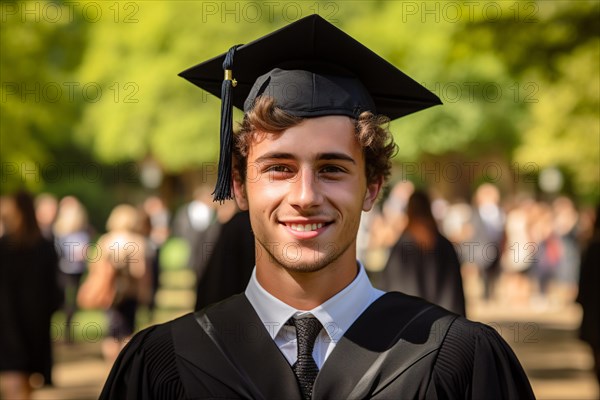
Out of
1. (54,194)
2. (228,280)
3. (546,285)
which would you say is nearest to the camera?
(228,280)

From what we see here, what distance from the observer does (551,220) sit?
2238cm

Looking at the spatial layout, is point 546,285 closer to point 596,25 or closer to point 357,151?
point 596,25

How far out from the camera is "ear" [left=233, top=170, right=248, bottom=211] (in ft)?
11.6

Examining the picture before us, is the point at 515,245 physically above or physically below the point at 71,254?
below

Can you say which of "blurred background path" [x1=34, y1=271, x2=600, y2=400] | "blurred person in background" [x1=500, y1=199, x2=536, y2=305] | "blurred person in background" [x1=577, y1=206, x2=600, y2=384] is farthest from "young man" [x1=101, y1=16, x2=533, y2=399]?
"blurred person in background" [x1=500, y1=199, x2=536, y2=305]

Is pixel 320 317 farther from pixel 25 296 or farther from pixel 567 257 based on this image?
pixel 567 257

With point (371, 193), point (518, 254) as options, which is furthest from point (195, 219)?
point (371, 193)

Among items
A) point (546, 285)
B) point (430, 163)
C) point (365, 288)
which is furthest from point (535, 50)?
point (430, 163)

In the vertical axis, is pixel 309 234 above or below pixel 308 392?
above

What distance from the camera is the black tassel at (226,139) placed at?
142 inches

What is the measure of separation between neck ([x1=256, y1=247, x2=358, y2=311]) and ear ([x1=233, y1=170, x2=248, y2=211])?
0.21m

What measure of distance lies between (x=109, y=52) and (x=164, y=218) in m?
8.01

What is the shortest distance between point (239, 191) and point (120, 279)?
8.36m

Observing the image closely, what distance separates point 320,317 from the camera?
339cm
